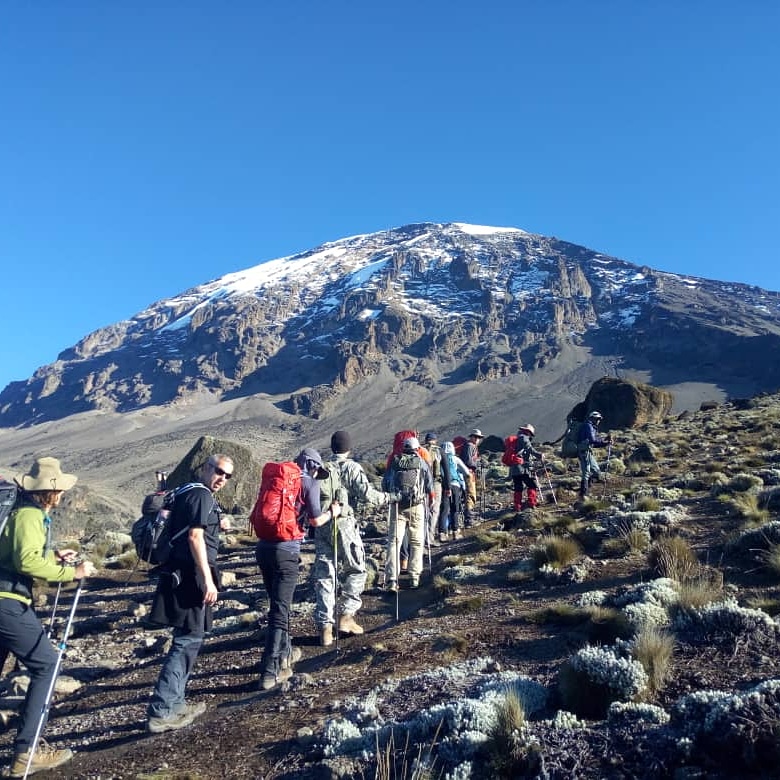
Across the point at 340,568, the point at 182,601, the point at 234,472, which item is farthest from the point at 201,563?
the point at 234,472

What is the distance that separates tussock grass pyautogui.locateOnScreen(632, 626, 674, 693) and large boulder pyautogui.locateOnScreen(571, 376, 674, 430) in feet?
124

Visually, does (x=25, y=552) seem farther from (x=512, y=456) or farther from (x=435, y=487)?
(x=512, y=456)

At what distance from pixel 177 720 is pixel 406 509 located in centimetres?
439

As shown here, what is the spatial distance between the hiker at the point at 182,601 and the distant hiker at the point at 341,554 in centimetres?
A: 203

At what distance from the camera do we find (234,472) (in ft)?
79.6

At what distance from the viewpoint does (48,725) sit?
5832 mm

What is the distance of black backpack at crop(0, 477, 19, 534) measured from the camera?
450 centimetres

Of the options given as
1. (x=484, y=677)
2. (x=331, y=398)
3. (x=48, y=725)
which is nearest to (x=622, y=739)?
(x=484, y=677)

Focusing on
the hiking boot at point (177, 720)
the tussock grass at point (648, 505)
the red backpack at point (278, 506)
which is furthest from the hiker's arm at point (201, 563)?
the tussock grass at point (648, 505)

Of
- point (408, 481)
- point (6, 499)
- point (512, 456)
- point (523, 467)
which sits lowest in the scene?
point (6, 499)

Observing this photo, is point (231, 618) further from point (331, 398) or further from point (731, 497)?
point (331, 398)

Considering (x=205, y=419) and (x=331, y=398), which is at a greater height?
(x=331, y=398)

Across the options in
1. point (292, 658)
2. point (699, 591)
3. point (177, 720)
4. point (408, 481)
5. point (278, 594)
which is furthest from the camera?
point (408, 481)

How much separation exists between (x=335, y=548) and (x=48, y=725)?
3166 mm
